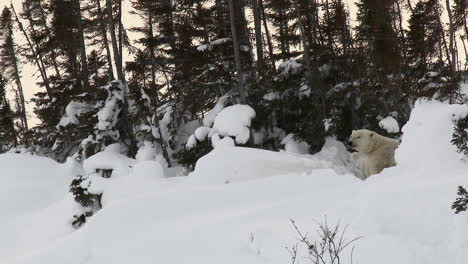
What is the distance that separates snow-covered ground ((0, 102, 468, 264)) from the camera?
390 centimetres

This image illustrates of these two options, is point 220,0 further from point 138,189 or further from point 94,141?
point 138,189

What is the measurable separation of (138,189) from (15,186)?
5314 mm

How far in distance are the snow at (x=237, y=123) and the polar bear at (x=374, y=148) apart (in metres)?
3.57

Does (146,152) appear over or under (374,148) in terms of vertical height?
over

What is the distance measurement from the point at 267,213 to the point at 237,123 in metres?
5.96

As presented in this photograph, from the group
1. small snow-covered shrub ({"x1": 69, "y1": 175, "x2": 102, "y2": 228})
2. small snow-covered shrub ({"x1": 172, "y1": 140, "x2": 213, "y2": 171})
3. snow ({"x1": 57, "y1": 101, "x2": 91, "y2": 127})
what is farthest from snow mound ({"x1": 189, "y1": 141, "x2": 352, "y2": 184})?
snow ({"x1": 57, "y1": 101, "x2": 91, "y2": 127})

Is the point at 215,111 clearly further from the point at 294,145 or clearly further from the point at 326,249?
the point at 326,249

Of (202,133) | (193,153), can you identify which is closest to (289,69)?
(202,133)

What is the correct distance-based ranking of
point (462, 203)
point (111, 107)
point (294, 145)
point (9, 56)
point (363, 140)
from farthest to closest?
point (9, 56) < point (294, 145) < point (111, 107) < point (363, 140) < point (462, 203)

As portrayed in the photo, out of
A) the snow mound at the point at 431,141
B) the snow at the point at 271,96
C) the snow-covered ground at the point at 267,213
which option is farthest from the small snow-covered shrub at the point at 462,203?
the snow at the point at 271,96

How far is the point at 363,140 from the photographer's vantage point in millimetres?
8062

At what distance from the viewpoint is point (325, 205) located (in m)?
5.07

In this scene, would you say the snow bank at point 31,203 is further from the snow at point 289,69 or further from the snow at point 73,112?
the snow at point 289,69

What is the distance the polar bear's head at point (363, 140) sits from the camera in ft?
26.4
